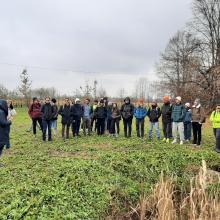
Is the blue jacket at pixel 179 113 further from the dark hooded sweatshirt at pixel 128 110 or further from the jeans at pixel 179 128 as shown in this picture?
the dark hooded sweatshirt at pixel 128 110

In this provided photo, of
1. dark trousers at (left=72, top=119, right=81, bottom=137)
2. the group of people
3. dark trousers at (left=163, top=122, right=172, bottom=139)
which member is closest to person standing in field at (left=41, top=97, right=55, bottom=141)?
the group of people

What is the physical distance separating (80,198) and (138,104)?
10.4 meters

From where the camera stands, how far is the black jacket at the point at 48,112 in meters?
16.0

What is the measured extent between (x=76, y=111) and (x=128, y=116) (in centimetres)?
232

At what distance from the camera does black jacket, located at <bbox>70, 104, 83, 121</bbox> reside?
17.1 meters

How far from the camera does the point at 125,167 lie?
9672mm

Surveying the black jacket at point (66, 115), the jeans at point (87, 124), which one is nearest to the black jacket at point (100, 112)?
the jeans at point (87, 124)

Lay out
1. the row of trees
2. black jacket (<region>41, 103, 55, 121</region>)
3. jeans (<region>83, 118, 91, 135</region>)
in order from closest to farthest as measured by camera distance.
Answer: black jacket (<region>41, 103, 55, 121</region>) → jeans (<region>83, 118, 91, 135</region>) → the row of trees

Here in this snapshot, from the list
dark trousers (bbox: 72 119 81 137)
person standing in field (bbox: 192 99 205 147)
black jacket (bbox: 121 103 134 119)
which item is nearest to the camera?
person standing in field (bbox: 192 99 205 147)

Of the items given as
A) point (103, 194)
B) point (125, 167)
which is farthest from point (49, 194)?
point (125, 167)

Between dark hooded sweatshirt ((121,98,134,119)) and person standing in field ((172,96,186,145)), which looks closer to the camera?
person standing in field ((172,96,186,145))

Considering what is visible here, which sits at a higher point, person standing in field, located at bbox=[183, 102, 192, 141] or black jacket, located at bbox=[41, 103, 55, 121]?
black jacket, located at bbox=[41, 103, 55, 121]

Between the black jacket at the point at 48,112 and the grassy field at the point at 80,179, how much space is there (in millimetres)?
2282

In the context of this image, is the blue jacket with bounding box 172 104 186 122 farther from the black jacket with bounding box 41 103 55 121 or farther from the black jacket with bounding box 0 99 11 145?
the black jacket with bounding box 0 99 11 145
